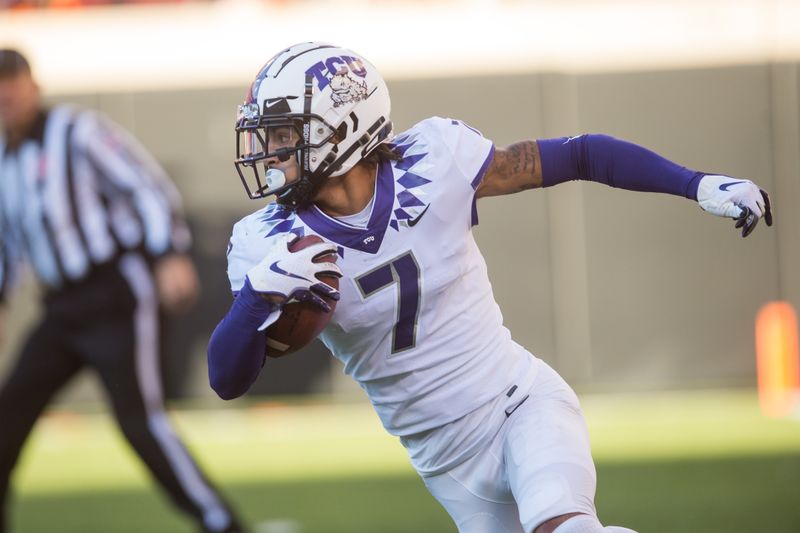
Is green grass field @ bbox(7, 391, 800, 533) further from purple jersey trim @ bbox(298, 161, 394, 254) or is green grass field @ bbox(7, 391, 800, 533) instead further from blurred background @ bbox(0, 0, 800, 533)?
purple jersey trim @ bbox(298, 161, 394, 254)

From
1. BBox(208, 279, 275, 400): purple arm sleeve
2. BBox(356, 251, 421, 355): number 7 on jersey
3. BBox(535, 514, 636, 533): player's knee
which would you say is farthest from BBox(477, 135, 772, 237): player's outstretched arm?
BBox(535, 514, 636, 533): player's knee

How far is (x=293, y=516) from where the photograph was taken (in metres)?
6.09

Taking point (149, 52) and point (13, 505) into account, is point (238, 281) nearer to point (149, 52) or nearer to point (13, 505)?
point (13, 505)

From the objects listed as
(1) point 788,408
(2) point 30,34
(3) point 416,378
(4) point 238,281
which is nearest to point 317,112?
(4) point 238,281

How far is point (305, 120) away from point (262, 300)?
60cm

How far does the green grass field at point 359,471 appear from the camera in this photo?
19.0 ft

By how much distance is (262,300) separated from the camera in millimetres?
2990

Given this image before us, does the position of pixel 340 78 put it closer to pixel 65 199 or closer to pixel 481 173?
pixel 481 173

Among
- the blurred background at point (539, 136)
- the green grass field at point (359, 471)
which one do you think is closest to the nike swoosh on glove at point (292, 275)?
the green grass field at point (359, 471)

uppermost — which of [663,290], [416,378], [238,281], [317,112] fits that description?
[317,112]

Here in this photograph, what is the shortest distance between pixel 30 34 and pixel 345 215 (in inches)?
279

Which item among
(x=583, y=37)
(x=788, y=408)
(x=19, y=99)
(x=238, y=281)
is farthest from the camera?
(x=583, y=37)

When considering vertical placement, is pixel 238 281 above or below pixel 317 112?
below

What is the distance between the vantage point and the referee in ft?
17.9
